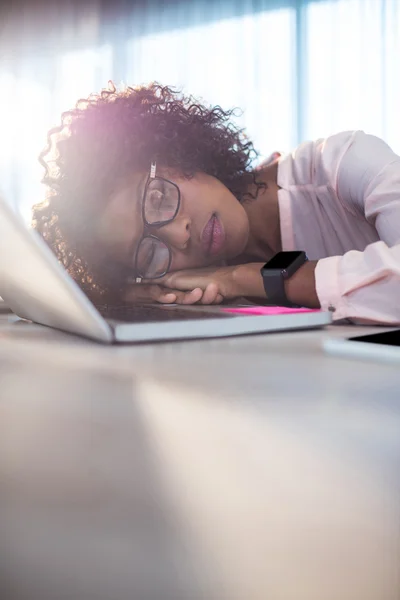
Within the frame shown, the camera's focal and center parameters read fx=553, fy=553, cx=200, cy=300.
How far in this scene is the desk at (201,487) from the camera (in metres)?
0.14

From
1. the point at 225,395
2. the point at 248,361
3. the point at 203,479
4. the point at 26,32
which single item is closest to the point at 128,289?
the point at 248,361

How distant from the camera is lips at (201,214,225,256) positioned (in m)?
Result: 1.23

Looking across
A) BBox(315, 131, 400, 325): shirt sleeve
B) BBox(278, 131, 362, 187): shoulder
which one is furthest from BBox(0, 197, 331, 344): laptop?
BBox(278, 131, 362, 187): shoulder

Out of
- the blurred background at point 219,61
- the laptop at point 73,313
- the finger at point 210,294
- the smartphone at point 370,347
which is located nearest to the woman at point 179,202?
the finger at point 210,294

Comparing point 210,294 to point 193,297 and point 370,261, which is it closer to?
point 193,297

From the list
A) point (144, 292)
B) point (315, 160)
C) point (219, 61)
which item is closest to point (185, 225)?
point (144, 292)

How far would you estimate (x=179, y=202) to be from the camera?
3.95 feet

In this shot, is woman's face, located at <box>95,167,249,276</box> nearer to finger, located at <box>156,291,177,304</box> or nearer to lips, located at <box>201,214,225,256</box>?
lips, located at <box>201,214,225,256</box>

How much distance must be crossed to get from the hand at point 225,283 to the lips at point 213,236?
6.6 inches

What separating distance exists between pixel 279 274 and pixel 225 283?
0.54ft

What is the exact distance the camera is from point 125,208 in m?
1.17

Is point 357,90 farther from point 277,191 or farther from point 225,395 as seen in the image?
point 225,395

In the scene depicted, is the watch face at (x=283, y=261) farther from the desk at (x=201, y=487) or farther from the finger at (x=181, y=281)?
the desk at (x=201, y=487)

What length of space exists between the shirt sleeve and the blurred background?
2528 millimetres
